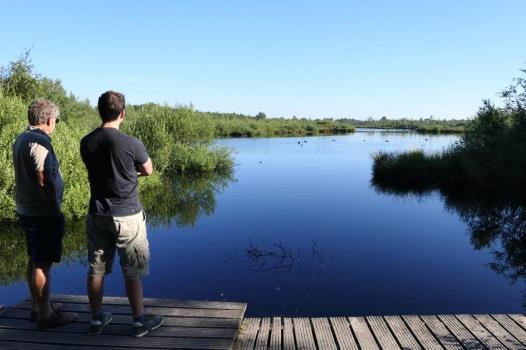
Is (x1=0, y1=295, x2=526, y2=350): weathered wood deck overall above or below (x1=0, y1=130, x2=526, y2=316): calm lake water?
above

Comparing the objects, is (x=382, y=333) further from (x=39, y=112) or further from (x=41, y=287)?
(x=39, y=112)

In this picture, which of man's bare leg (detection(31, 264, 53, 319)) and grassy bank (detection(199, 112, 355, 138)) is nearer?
man's bare leg (detection(31, 264, 53, 319))

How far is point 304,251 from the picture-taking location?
11.1 meters

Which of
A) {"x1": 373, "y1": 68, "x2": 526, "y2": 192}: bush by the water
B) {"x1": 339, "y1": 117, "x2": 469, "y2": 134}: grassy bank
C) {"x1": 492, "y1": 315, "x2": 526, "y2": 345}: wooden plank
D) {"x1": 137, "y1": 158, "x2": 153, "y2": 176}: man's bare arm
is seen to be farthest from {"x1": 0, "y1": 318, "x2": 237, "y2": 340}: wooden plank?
{"x1": 339, "y1": 117, "x2": 469, "y2": 134}: grassy bank

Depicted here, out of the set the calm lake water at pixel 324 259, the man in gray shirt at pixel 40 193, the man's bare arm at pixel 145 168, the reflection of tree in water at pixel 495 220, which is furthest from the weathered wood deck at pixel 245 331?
the reflection of tree in water at pixel 495 220

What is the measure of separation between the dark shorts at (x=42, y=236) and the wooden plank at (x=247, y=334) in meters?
1.94

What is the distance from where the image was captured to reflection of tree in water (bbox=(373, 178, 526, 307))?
35.6ft

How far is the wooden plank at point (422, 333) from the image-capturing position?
4.20 metres

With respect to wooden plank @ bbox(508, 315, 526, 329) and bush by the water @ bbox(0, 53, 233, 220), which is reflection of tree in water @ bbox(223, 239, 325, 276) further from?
bush by the water @ bbox(0, 53, 233, 220)

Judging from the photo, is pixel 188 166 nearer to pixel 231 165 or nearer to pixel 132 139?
pixel 231 165

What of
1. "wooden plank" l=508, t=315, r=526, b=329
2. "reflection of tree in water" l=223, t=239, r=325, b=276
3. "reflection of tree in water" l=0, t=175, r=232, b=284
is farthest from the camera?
"reflection of tree in water" l=0, t=175, r=232, b=284

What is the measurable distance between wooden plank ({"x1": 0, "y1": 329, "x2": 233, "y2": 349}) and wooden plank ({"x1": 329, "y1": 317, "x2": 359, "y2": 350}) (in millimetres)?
1175

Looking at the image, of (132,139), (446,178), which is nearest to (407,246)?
(132,139)

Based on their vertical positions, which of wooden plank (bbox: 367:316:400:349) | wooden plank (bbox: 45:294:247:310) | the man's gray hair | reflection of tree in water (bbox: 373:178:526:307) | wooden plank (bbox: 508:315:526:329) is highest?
the man's gray hair
